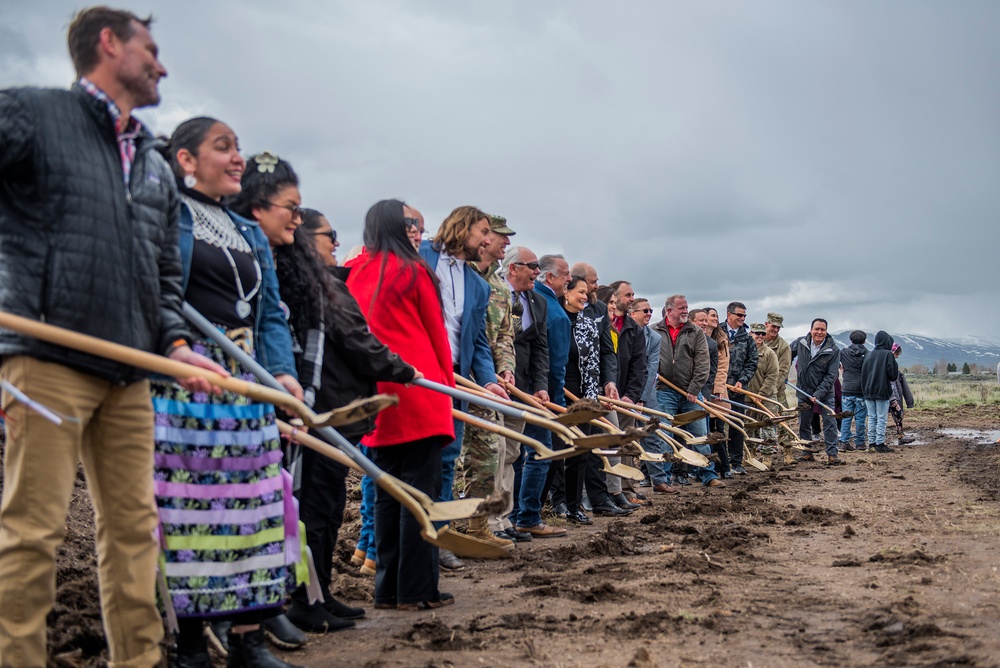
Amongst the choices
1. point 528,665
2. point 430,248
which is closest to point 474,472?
point 430,248

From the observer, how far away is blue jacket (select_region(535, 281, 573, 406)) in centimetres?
853

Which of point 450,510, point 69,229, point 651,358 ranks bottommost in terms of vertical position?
point 450,510

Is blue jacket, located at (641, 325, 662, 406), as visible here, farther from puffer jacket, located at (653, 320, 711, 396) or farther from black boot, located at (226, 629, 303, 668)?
black boot, located at (226, 629, 303, 668)

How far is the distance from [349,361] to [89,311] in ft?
6.41

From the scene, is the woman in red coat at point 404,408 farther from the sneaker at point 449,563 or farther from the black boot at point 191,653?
the black boot at point 191,653

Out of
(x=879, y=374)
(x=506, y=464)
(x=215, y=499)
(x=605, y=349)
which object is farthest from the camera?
(x=879, y=374)

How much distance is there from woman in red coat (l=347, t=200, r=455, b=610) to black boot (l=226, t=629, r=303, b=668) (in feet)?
4.51

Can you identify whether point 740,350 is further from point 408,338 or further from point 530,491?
point 408,338

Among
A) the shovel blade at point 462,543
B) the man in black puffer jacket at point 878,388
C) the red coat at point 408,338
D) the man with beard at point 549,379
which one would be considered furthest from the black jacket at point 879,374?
the shovel blade at point 462,543

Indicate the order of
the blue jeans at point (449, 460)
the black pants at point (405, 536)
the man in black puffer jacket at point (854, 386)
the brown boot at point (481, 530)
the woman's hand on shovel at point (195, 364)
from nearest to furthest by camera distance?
the woman's hand on shovel at point (195, 364) < the black pants at point (405, 536) < the blue jeans at point (449, 460) < the brown boot at point (481, 530) < the man in black puffer jacket at point (854, 386)

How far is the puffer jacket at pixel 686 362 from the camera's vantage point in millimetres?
12281

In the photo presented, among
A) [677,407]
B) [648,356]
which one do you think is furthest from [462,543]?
[677,407]

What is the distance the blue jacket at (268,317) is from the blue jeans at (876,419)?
15653 mm

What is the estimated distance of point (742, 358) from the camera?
15.0 meters
